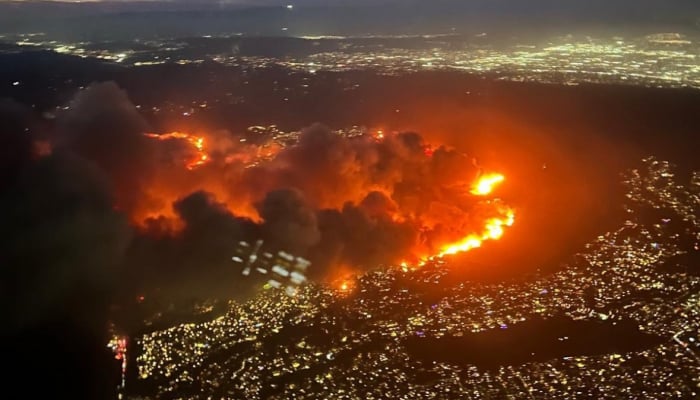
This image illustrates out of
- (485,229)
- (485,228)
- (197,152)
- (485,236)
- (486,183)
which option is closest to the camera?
(485,236)

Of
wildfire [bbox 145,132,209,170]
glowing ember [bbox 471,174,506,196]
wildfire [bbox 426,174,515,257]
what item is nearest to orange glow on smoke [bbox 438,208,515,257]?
wildfire [bbox 426,174,515,257]

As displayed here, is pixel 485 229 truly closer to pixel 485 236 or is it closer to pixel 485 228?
pixel 485 228

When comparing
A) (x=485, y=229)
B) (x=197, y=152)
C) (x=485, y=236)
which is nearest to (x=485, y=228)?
(x=485, y=229)

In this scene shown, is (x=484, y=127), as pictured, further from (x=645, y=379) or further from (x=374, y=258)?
(x=645, y=379)

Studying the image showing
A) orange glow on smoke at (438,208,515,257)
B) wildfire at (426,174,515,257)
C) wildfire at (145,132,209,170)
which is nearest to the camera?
orange glow on smoke at (438,208,515,257)

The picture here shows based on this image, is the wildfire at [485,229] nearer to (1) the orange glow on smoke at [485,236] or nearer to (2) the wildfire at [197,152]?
(1) the orange glow on smoke at [485,236]

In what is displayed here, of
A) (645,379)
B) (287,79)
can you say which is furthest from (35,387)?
(287,79)

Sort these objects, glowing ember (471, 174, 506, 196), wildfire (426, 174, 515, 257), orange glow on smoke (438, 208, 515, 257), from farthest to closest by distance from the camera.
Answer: glowing ember (471, 174, 506, 196) < wildfire (426, 174, 515, 257) < orange glow on smoke (438, 208, 515, 257)

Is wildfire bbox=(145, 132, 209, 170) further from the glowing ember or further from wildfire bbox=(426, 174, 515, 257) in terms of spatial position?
the glowing ember
